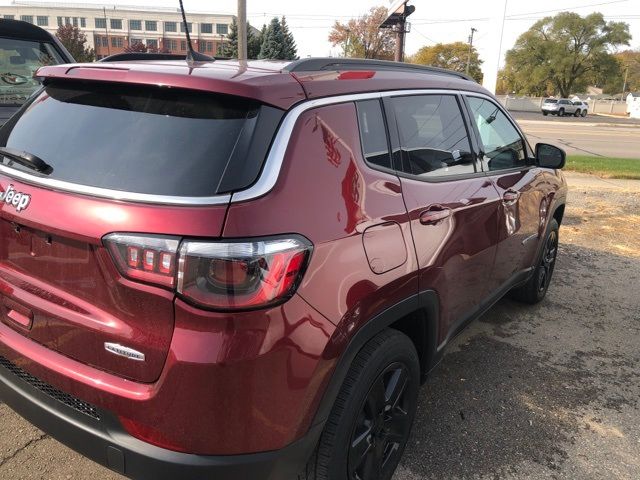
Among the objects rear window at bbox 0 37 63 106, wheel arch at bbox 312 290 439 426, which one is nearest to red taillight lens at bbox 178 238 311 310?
wheel arch at bbox 312 290 439 426

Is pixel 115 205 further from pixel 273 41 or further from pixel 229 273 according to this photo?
pixel 273 41

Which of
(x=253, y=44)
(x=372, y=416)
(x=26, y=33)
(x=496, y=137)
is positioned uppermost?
(x=253, y=44)

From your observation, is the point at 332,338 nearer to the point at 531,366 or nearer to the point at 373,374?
the point at 373,374

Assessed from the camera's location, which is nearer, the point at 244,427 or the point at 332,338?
the point at 244,427

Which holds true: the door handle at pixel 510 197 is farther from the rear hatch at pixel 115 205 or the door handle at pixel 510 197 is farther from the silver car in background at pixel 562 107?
the silver car in background at pixel 562 107

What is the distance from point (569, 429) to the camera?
115 inches

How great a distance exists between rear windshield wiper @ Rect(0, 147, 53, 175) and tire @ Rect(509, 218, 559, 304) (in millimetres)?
3612

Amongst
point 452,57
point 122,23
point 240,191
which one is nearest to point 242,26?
point 240,191

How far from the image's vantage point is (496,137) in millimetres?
3527

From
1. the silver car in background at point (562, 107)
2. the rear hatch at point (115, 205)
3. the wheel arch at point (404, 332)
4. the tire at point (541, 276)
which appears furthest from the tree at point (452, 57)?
the rear hatch at point (115, 205)

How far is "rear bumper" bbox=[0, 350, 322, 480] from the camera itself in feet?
5.41

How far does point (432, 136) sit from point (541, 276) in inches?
95.6

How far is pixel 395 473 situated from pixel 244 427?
1193mm

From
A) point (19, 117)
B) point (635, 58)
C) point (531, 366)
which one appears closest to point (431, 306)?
point (531, 366)
